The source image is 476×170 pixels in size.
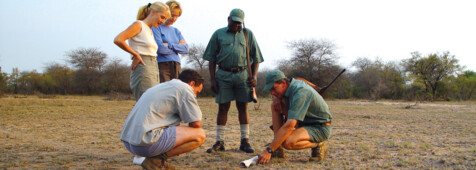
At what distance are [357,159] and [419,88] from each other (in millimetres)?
38230

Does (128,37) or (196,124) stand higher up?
(128,37)

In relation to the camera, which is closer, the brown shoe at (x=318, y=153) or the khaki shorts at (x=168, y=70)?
the brown shoe at (x=318, y=153)

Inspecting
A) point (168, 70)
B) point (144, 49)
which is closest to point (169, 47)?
point (168, 70)

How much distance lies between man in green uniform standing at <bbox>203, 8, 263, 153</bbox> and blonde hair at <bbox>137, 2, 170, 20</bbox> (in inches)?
43.1

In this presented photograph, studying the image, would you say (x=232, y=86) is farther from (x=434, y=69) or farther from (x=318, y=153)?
(x=434, y=69)

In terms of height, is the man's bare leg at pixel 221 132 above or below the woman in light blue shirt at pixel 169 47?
below

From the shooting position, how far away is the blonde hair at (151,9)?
4168 millimetres

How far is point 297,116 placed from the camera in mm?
3908

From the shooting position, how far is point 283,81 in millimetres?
4180

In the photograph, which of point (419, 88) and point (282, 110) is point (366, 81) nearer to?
point (419, 88)

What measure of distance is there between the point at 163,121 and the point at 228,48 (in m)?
1.90

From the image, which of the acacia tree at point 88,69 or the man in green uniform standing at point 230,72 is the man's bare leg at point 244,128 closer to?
the man in green uniform standing at point 230,72

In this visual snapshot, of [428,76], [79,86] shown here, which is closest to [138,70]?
[428,76]

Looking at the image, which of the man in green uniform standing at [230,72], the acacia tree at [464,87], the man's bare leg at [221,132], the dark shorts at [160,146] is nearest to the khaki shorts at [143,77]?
the dark shorts at [160,146]
